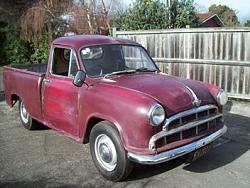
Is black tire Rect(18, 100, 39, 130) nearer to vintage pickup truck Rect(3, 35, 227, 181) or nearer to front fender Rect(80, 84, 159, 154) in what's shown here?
vintage pickup truck Rect(3, 35, 227, 181)

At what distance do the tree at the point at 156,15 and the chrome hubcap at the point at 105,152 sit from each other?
9.30 m

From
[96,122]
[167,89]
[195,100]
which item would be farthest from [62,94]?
[195,100]

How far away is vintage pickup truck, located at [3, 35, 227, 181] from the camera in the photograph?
16.0 ft

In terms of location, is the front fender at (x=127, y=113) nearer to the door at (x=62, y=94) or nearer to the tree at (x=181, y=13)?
the door at (x=62, y=94)

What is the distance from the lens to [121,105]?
5.03 meters

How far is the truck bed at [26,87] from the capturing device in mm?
7086

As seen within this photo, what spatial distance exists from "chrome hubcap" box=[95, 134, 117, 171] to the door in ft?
2.03

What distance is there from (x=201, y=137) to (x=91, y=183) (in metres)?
1.59

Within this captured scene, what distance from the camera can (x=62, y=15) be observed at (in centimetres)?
2112

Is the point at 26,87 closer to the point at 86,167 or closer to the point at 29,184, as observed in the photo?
the point at 86,167

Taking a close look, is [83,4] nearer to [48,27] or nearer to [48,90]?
[48,27]

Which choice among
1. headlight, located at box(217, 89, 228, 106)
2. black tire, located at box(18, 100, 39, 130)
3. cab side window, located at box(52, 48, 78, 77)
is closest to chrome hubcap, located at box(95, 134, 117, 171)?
cab side window, located at box(52, 48, 78, 77)

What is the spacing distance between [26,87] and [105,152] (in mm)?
2847

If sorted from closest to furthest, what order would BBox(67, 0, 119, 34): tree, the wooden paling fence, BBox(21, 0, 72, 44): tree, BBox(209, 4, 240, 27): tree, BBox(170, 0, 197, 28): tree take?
the wooden paling fence → BBox(170, 0, 197, 28): tree → BBox(67, 0, 119, 34): tree → BBox(21, 0, 72, 44): tree → BBox(209, 4, 240, 27): tree
